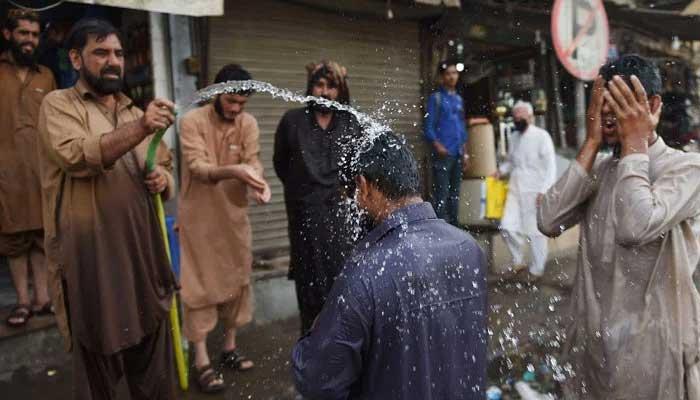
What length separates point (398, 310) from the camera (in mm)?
1647

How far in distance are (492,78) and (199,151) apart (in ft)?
19.5

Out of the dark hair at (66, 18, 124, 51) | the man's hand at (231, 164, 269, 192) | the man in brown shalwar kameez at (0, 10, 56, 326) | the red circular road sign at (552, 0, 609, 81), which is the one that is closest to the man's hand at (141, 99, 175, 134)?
the dark hair at (66, 18, 124, 51)

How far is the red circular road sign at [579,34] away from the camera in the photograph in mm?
5387

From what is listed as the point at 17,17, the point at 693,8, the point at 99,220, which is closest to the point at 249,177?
the point at 99,220

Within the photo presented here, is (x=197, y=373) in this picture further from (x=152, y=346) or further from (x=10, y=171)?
(x=10, y=171)

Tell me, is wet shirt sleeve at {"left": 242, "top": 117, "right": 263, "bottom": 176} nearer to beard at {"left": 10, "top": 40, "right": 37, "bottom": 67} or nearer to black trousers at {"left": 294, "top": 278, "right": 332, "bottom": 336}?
black trousers at {"left": 294, "top": 278, "right": 332, "bottom": 336}

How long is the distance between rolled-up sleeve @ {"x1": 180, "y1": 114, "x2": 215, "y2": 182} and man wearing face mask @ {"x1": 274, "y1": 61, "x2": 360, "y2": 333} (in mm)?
535

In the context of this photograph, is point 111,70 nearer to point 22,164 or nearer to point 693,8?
point 22,164

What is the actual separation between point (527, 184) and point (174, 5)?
4.21 m

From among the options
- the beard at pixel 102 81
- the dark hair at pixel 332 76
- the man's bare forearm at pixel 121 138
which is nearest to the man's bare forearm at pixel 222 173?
the dark hair at pixel 332 76

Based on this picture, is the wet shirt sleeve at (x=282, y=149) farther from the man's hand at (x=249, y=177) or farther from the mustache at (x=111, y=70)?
the mustache at (x=111, y=70)

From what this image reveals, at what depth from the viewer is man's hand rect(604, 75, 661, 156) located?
2.01 metres

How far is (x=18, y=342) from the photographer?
13.1 ft

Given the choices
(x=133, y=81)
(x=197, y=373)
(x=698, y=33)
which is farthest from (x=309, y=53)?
(x=698, y=33)
